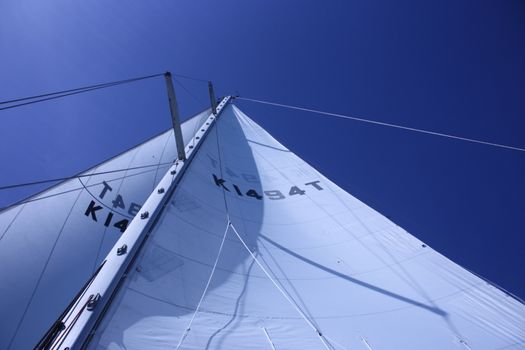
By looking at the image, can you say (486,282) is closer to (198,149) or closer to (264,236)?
(264,236)

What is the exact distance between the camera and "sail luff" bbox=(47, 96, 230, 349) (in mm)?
1397

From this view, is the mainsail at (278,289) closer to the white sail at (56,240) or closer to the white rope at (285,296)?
the white rope at (285,296)

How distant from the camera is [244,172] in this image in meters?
4.76

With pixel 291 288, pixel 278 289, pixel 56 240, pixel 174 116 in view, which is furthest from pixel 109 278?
pixel 174 116

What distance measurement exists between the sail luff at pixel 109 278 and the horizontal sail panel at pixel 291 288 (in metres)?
0.06

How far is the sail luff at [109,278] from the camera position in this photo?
4.58ft

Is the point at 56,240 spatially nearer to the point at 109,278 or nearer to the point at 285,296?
the point at 109,278

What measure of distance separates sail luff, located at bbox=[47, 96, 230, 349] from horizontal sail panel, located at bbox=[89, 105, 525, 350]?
0.21ft

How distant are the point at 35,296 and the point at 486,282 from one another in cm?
377

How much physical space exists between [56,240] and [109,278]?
5.86 feet

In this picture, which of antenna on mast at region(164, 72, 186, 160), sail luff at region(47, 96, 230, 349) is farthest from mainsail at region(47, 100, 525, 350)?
antenna on mast at region(164, 72, 186, 160)

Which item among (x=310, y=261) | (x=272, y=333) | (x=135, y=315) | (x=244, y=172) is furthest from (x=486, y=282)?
(x=244, y=172)

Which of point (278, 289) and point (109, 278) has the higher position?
point (109, 278)

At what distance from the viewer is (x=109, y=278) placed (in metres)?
1.72
